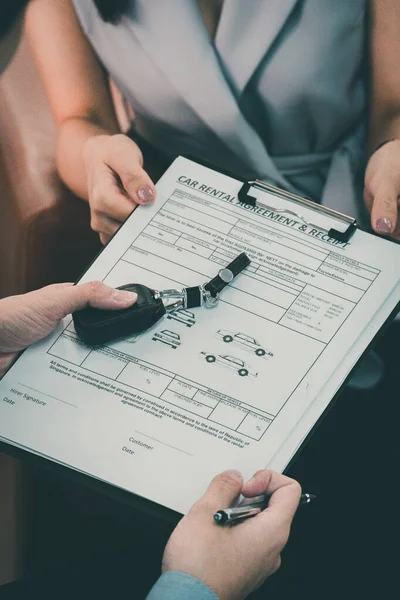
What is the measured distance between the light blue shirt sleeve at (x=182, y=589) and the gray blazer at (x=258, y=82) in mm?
610

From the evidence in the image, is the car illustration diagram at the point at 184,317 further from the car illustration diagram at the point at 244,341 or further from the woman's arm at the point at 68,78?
the woman's arm at the point at 68,78

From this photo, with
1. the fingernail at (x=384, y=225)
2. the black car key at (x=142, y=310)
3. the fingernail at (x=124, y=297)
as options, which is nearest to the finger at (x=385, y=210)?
the fingernail at (x=384, y=225)

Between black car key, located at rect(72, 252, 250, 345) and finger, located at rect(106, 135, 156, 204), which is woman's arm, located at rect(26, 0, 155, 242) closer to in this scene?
finger, located at rect(106, 135, 156, 204)

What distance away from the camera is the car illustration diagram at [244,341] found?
0.68 meters

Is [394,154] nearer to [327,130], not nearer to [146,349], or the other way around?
[327,130]

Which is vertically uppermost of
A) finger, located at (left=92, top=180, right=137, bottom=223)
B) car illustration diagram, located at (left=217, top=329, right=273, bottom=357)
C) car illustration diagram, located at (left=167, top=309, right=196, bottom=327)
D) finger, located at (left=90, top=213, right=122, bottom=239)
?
finger, located at (left=92, top=180, right=137, bottom=223)

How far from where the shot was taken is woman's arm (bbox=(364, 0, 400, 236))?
32.2 inches

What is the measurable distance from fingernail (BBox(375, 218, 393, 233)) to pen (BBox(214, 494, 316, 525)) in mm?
309

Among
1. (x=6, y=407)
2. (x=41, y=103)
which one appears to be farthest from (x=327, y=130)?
(x=6, y=407)

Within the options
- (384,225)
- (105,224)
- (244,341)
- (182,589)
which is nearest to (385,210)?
(384,225)

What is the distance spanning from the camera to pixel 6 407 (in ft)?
2.15

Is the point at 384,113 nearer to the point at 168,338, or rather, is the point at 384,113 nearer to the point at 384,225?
the point at 384,225

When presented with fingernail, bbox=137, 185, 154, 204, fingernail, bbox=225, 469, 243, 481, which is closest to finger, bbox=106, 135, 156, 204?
fingernail, bbox=137, 185, 154, 204

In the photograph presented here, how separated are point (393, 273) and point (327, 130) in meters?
0.38
